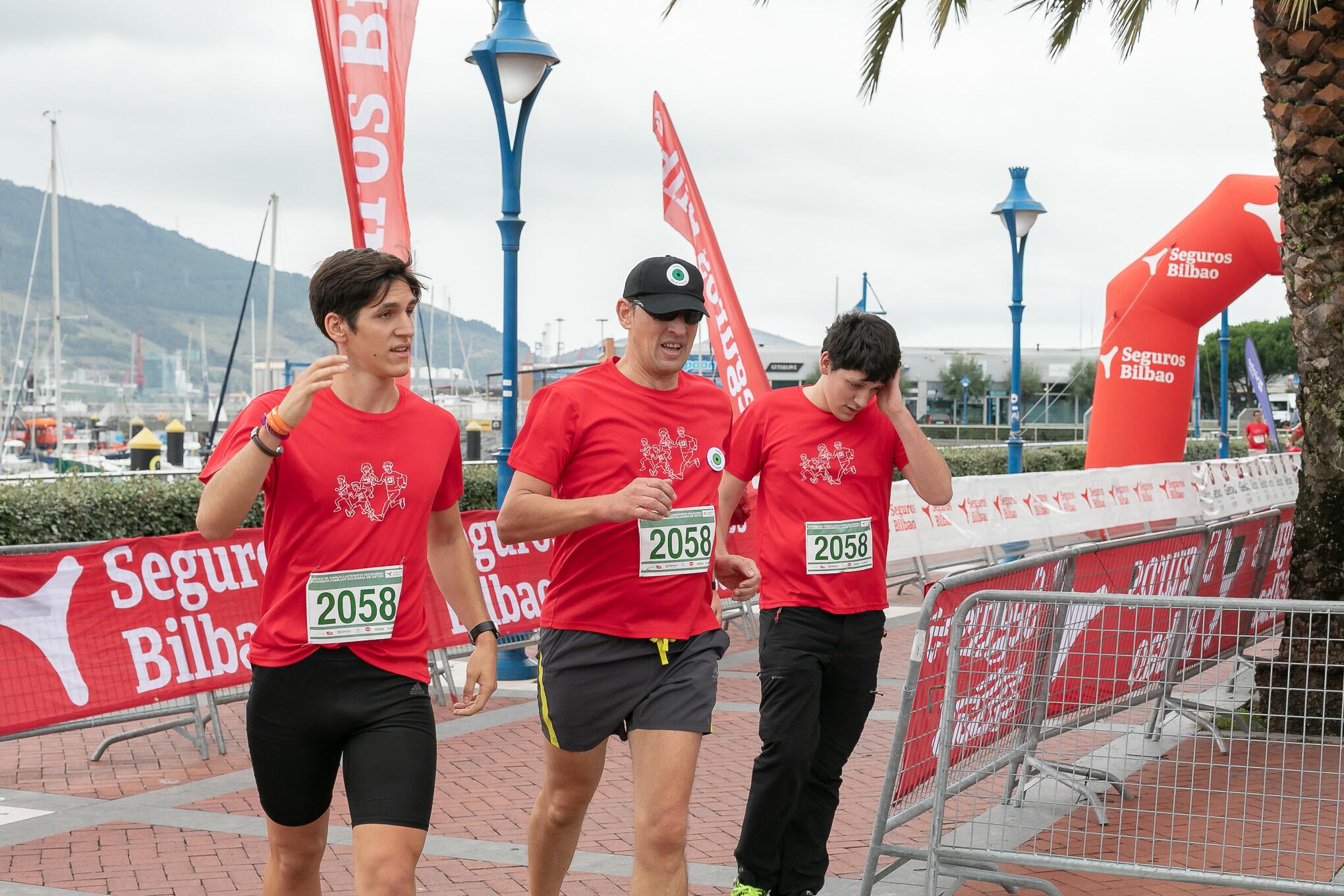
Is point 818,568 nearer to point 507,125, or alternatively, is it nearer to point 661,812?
point 661,812

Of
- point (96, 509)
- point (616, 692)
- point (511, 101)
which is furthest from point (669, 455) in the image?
point (96, 509)

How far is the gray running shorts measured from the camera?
3.96 metres

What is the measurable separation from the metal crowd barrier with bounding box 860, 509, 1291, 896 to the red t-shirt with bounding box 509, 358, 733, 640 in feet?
2.66

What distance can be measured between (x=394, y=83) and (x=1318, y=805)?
6.87 metres

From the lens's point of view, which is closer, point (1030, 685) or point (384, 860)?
point (384, 860)

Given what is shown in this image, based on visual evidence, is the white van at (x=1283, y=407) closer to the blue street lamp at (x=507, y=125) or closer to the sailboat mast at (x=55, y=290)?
the sailboat mast at (x=55, y=290)

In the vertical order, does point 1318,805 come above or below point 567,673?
below

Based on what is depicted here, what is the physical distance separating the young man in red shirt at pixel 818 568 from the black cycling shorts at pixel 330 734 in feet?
5.15

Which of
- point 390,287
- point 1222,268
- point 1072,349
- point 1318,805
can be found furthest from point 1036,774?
point 1072,349

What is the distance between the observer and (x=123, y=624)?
7289mm

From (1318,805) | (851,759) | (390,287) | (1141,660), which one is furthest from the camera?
(851,759)

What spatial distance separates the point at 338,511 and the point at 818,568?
1.93m

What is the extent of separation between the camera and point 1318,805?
182 inches

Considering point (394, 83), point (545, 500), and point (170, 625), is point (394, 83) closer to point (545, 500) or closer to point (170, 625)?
point (170, 625)
